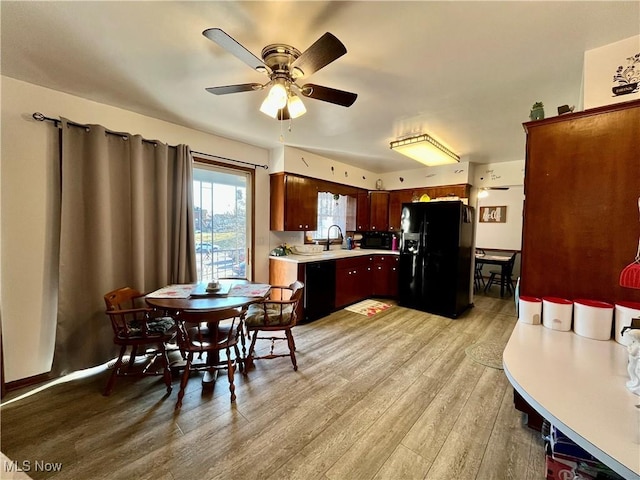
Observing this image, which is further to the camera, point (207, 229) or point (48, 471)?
point (207, 229)

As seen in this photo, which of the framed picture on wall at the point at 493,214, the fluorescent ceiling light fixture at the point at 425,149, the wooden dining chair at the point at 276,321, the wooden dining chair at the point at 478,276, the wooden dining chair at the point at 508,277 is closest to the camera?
the wooden dining chair at the point at 276,321

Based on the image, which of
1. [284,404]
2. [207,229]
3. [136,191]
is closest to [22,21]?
[136,191]

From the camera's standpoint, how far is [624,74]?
5.19ft

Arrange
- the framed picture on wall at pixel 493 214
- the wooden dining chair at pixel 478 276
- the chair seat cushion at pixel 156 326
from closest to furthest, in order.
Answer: the chair seat cushion at pixel 156 326
the framed picture on wall at pixel 493 214
the wooden dining chair at pixel 478 276

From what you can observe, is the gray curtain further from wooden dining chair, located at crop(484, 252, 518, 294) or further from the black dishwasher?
wooden dining chair, located at crop(484, 252, 518, 294)

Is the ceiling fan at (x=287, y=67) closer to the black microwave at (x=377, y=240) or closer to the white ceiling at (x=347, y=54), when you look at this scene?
the white ceiling at (x=347, y=54)

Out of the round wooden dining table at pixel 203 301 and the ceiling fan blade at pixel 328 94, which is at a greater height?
the ceiling fan blade at pixel 328 94

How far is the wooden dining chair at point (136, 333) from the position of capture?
213cm

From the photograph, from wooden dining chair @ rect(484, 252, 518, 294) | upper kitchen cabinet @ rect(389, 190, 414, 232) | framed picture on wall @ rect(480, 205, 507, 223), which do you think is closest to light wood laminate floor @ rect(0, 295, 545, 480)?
wooden dining chair @ rect(484, 252, 518, 294)

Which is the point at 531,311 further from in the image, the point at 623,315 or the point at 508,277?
the point at 508,277

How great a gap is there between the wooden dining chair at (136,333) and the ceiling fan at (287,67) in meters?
1.94

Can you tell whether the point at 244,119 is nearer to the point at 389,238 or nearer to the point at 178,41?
the point at 178,41

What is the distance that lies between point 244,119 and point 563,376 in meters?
3.25

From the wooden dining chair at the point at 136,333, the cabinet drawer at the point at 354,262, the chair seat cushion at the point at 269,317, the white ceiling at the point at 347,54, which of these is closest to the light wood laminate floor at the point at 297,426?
the wooden dining chair at the point at 136,333
